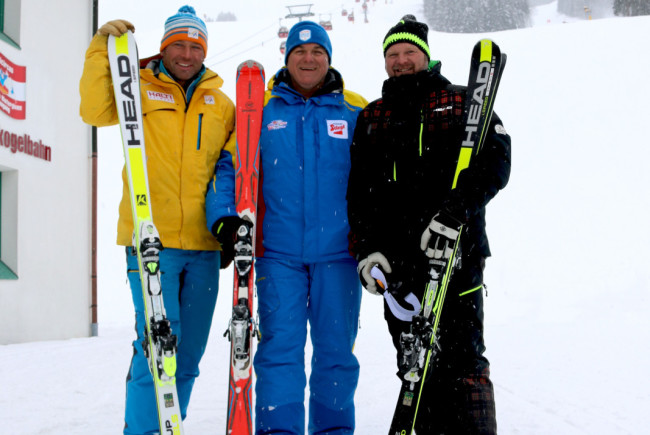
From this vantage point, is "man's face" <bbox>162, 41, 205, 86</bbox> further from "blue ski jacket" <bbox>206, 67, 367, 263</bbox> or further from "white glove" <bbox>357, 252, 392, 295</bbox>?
"white glove" <bbox>357, 252, 392, 295</bbox>

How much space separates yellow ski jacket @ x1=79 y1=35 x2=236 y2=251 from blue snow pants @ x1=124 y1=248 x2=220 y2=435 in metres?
0.09

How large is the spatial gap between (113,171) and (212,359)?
535 inches

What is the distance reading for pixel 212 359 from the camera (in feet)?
18.4

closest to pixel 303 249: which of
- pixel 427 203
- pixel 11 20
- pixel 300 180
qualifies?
pixel 300 180

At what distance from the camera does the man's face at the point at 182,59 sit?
2924 mm

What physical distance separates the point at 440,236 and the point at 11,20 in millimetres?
7185

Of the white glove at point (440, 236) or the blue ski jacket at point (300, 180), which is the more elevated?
the blue ski jacket at point (300, 180)

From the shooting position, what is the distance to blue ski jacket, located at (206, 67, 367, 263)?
282cm

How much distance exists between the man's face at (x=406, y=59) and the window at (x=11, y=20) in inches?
253

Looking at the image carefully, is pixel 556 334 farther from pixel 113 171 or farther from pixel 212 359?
pixel 113 171

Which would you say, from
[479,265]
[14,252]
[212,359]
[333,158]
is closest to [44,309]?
[14,252]

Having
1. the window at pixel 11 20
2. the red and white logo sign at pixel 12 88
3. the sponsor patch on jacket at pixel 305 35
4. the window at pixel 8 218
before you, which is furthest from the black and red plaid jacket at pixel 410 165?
the window at pixel 11 20

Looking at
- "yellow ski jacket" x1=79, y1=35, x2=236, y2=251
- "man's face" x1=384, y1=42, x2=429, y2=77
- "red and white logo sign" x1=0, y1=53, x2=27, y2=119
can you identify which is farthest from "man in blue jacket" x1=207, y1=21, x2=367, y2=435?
"red and white logo sign" x1=0, y1=53, x2=27, y2=119

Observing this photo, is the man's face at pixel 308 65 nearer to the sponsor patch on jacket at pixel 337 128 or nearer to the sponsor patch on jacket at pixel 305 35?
the sponsor patch on jacket at pixel 305 35
